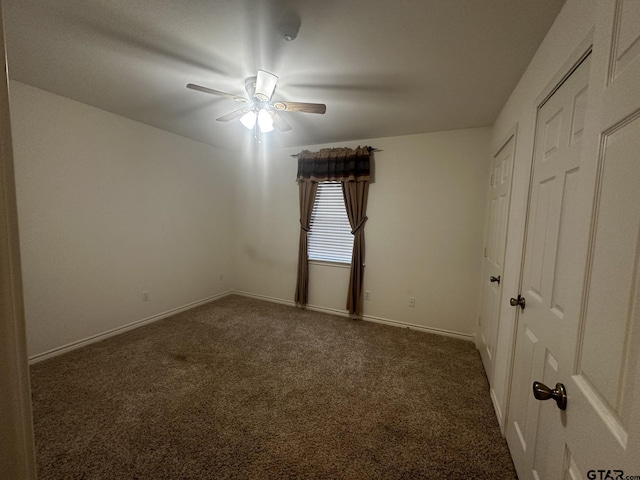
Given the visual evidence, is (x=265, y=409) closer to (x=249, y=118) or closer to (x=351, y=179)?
(x=249, y=118)

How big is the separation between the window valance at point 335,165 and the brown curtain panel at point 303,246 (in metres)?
0.19

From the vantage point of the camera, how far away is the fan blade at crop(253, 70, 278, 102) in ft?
5.49

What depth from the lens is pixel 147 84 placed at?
2080mm

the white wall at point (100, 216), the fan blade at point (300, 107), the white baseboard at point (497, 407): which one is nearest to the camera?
the white baseboard at point (497, 407)

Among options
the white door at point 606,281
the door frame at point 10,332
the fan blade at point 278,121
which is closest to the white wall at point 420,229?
the fan blade at point 278,121

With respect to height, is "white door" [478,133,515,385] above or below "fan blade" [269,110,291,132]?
below

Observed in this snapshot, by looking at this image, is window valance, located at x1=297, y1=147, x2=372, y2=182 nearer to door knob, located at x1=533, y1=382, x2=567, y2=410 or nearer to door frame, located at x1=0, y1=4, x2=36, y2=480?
door knob, located at x1=533, y1=382, x2=567, y2=410

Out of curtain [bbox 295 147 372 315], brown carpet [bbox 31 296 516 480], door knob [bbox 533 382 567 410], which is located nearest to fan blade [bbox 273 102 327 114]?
curtain [bbox 295 147 372 315]

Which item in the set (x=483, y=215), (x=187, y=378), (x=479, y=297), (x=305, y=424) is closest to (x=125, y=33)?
(x=187, y=378)

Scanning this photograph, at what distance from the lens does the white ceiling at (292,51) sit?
130 cm

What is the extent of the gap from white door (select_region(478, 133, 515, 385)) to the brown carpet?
0.90 ft

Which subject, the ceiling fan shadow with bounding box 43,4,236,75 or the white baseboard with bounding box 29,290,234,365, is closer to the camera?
the ceiling fan shadow with bounding box 43,4,236,75

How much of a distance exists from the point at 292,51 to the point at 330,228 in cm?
228

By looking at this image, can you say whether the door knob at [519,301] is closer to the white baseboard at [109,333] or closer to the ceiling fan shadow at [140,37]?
the ceiling fan shadow at [140,37]
